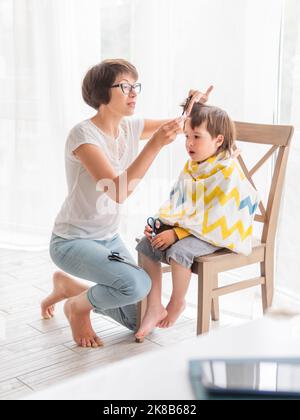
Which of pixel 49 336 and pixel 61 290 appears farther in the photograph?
pixel 61 290

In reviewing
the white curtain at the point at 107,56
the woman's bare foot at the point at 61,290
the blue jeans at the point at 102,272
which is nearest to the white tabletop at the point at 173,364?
the blue jeans at the point at 102,272

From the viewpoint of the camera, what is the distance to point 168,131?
7.07 feet

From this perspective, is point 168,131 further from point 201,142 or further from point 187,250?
point 187,250

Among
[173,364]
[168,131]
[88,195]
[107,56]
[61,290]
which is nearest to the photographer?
[173,364]

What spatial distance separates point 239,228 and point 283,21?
0.89 m

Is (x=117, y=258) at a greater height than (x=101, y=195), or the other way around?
(x=101, y=195)

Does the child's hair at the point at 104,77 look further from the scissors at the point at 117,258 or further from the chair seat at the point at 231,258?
the chair seat at the point at 231,258

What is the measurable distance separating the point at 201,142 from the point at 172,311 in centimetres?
62

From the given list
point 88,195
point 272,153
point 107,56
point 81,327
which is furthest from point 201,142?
point 107,56

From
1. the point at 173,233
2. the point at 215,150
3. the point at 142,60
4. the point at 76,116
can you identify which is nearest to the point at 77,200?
the point at 173,233

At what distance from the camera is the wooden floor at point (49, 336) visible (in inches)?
87.2

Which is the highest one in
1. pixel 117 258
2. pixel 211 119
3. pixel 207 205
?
pixel 211 119

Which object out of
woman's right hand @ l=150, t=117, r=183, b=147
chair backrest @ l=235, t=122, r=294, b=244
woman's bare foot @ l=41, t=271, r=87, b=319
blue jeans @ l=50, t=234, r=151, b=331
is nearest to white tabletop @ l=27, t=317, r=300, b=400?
woman's right hand @ l=150, t=117, r=183, b=147

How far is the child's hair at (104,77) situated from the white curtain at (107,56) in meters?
0.59
